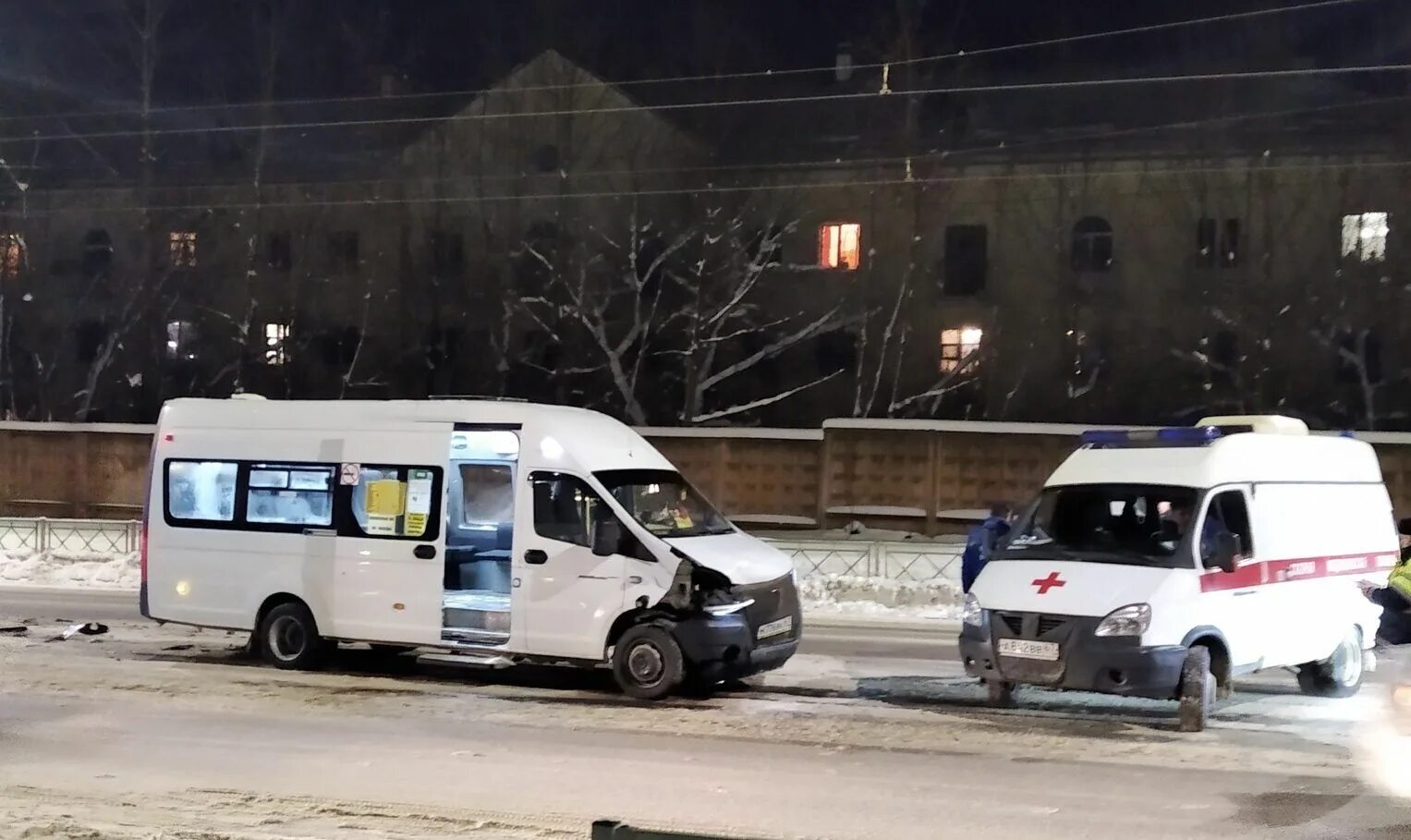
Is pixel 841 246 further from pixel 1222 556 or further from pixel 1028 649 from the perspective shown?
pixel 1028 649

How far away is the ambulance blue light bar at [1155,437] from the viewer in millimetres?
10031

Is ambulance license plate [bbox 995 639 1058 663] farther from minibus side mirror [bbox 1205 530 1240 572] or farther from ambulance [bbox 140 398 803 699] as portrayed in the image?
ambulance [bbox 140 398 803 699]

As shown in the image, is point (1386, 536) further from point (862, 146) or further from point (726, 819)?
point (862, 146)

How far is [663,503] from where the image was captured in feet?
36.0

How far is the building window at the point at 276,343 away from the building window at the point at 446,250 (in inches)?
212

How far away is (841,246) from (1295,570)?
1009 inches

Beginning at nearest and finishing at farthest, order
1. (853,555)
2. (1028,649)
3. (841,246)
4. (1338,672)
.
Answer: (1028,649), (1338,672), (853,555), (841,246)

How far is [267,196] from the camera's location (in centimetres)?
3878

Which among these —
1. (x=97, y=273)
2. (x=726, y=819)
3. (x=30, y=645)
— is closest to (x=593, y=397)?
(x=97, y=273)

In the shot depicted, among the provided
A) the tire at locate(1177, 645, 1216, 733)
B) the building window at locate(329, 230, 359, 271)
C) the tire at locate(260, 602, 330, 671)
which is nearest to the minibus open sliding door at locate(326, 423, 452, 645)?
the tire at locate(260, 602, 330, 671)

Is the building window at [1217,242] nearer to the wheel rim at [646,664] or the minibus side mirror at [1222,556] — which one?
the minibus side mirror at [1222,556]

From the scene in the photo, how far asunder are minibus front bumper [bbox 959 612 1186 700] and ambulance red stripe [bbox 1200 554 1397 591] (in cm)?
70

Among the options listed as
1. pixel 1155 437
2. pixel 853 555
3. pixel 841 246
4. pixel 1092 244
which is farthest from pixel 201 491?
pixel 1092 244

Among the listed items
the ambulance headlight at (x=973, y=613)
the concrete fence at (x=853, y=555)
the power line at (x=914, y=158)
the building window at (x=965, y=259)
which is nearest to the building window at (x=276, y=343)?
the power line at (x=914, y=158)
